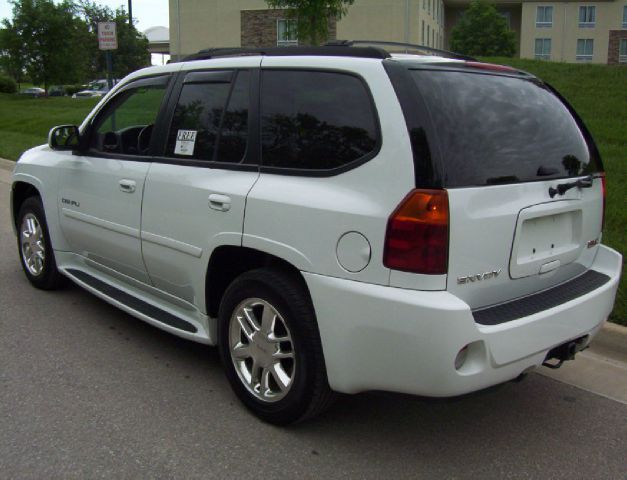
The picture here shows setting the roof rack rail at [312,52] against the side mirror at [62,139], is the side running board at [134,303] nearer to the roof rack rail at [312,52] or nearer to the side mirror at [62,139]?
the side mirror at [62,139]

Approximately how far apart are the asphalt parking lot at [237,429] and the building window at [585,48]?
218 ft

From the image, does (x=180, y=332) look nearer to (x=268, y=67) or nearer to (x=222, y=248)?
(x=222, y=248)

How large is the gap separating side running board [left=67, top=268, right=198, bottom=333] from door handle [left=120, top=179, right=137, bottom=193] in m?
0.70

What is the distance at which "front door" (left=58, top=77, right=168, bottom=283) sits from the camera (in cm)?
407

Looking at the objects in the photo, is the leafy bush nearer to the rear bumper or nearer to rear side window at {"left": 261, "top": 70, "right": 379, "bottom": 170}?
rear side window at {"left": 261, "top": 70, "right": 379, "bottom": 170}

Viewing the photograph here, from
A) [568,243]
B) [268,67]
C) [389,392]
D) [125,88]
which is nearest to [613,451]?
[568,243]

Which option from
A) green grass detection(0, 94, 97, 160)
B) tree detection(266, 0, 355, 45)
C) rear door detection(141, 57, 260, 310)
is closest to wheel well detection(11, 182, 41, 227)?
rear door detection(141, 57, 260, 310)

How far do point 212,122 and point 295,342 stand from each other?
4.49 feet

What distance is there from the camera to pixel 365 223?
2.72m

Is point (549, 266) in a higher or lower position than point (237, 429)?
higher

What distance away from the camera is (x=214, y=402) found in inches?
139

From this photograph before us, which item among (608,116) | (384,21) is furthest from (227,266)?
(384,21)

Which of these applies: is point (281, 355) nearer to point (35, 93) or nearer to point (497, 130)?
point (497, 130)

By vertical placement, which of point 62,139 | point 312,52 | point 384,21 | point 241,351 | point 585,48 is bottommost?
point 241,351
